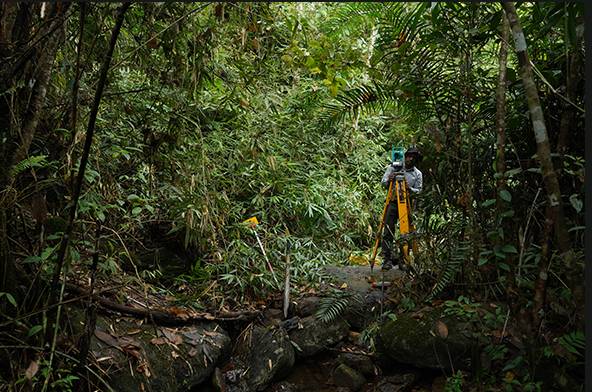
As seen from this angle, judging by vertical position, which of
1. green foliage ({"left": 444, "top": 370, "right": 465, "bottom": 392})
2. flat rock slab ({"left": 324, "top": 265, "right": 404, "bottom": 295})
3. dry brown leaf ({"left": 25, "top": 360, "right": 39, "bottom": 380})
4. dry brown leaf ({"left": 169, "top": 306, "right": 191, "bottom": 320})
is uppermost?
dry brown leaf ({"left": 25, "top": 360, "right": 39, "bottom": 380})

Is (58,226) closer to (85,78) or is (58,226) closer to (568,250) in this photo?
(85,78)

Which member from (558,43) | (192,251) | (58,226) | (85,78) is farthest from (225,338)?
(558,43)

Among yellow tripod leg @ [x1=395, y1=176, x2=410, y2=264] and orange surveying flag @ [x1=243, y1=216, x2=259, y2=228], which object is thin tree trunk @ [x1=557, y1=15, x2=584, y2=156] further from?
orange surveying flag @ [x1=243, y1=216, x2=259, y2=228]

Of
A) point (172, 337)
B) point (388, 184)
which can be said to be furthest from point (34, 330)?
point (388, 184)

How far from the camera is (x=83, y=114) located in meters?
3.51

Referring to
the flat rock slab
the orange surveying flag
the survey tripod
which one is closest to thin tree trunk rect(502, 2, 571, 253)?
the survey tripod

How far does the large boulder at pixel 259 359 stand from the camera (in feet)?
12.9

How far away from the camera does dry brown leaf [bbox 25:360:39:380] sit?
8.00 feet

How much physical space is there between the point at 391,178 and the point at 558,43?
2.18 meters

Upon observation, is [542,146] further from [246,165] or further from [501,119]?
[246,165]

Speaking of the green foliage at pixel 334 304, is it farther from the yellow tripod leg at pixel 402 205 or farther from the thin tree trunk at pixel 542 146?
the thin tree trunk at pixel 542 146

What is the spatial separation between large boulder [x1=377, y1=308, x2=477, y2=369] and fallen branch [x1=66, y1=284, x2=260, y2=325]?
122 cm

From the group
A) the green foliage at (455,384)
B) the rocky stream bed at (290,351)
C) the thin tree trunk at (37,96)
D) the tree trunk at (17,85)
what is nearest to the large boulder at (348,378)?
the rocky stream bed at (290,351)

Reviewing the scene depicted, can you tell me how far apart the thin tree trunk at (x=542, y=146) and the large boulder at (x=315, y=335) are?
105 inches
